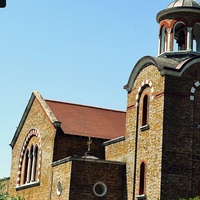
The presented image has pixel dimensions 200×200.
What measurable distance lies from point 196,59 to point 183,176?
6.21 m

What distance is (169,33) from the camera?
25.4 metres

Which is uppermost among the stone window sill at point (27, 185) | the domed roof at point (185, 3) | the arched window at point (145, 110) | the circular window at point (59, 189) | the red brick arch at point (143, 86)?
the domed roof at point (185, 3)

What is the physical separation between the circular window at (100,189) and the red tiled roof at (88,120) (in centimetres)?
520

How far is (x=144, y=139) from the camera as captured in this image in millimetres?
24281

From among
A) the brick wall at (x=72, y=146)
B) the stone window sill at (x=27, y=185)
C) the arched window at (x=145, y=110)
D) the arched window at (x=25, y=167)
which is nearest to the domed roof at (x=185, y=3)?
the arched window at (x=145, y=110)

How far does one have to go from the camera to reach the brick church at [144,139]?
22531 millimetres

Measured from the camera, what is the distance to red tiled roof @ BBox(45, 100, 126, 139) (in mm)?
30516

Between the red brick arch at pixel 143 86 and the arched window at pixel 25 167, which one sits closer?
the red brick arch at pixel 143 86

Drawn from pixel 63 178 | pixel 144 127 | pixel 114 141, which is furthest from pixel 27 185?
pixel 144 127

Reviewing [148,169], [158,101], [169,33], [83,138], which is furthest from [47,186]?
[169,33]

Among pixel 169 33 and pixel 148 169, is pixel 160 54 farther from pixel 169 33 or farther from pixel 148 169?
pixel 148 169

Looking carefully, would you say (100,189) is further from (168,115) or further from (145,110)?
(168,115)

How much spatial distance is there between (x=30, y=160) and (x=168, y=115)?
1436 centimetres

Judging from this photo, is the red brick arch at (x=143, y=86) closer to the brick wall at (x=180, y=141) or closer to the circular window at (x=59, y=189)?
the brick wall at (x=180, y=141)
